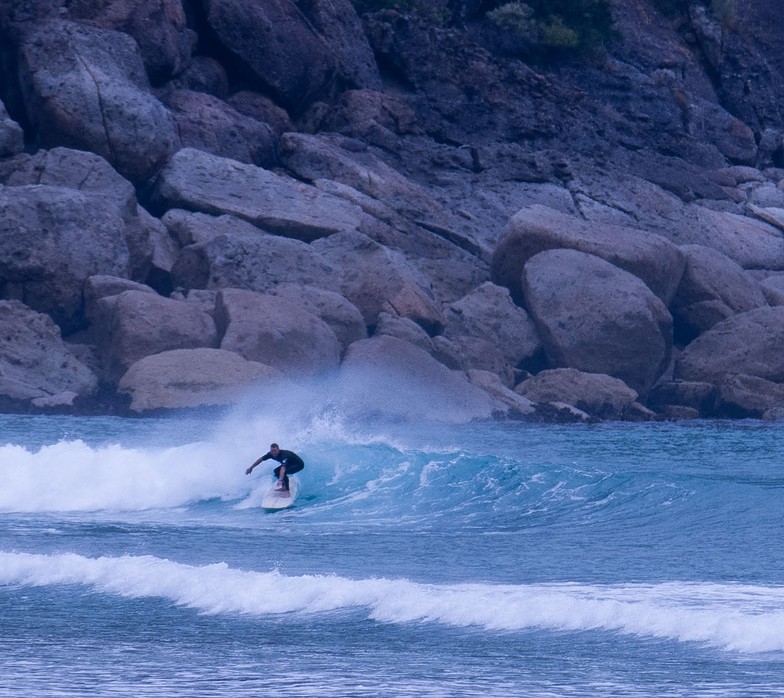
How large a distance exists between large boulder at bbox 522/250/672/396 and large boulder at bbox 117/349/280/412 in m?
6.78

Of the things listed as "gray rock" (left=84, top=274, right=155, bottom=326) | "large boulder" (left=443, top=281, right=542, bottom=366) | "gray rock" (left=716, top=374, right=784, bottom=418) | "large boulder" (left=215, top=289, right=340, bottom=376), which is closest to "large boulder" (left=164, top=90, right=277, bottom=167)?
"large boulder" (left=443, top=281, right=542, bottom=366)

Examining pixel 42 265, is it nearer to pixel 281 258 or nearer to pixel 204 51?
pixel 281 258

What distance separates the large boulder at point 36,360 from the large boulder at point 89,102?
628 cm

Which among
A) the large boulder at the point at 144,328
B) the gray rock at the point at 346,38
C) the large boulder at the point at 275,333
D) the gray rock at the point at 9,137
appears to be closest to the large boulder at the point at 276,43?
the gray rock at the point at 346,38

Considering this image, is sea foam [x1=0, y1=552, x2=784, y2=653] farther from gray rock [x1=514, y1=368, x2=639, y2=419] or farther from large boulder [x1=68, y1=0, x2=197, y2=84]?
large boulder [x1=68, y1=0, x2=197, y2=84]

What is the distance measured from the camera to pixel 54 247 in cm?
2345

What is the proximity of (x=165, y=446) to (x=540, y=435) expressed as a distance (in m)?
6.64

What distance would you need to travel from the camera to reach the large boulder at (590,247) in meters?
27.3

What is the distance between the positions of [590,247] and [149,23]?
1236 centimetres

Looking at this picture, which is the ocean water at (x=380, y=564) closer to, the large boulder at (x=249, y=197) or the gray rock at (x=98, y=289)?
the gray rock at (x=98, y=289)

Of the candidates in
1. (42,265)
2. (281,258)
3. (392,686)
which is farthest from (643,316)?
(392,686)

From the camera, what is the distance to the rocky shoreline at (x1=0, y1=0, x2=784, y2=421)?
22.8m

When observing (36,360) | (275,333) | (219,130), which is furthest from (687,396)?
(219,130)

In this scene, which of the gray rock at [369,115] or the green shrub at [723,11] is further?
the green shrub at [723,11]
